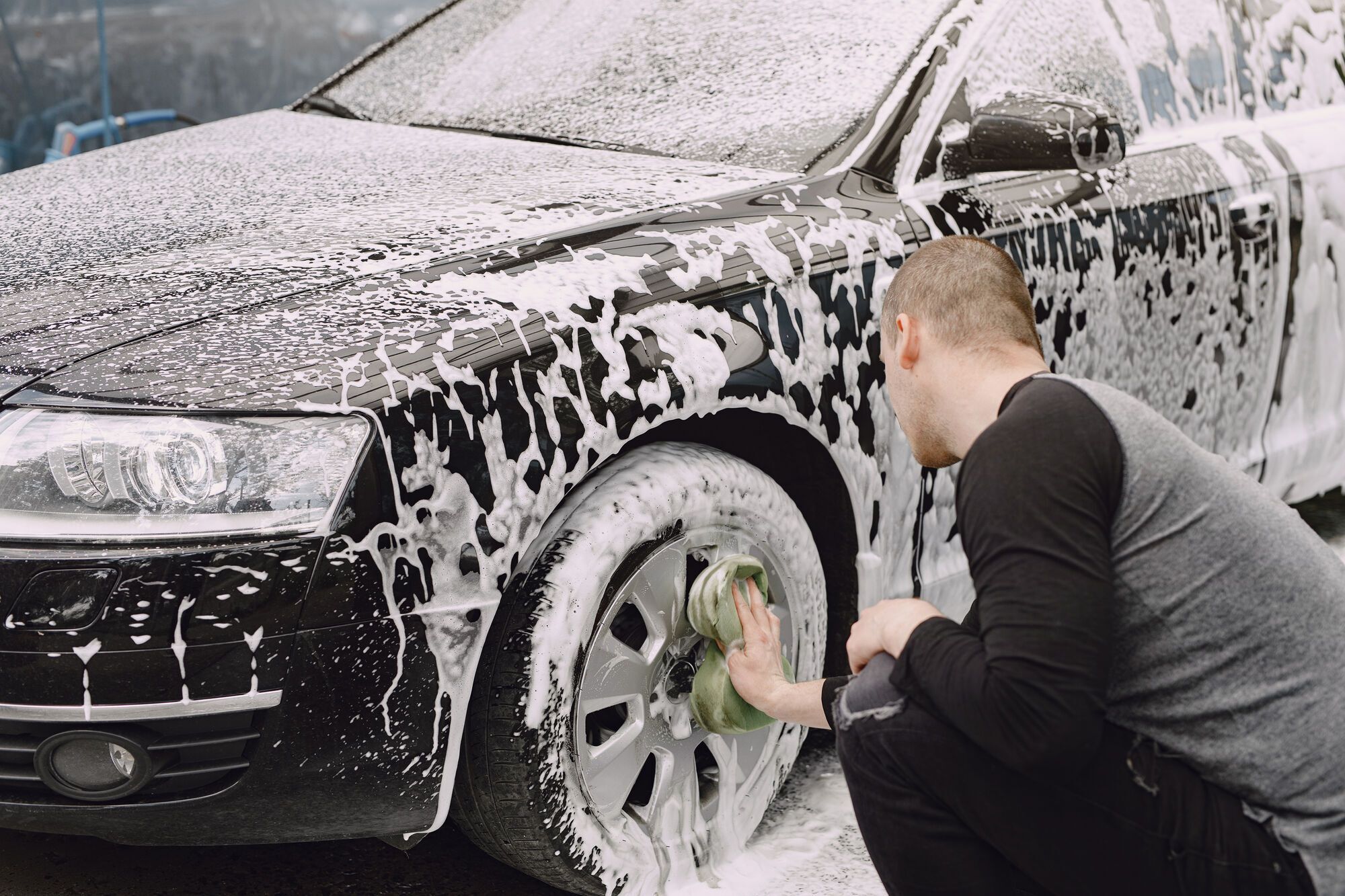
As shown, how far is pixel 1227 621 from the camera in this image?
1339mm

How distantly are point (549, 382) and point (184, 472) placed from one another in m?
0.41

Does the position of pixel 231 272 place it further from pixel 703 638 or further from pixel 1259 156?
pixel 1259 156

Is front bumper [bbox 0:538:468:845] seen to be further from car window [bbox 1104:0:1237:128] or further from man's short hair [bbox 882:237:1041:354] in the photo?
car window [bbox 1104:0:1237:128]

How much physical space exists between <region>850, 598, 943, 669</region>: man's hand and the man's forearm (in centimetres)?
12

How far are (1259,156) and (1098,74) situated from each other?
0.43 meters

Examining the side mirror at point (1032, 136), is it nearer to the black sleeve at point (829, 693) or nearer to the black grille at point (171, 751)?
the black sleeve at point (829, 693)

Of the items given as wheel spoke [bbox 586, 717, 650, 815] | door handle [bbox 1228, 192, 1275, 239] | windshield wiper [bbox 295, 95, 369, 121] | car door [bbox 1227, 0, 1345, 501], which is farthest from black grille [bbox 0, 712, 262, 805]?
car door [bbox 1227, 0, 1345, 501]

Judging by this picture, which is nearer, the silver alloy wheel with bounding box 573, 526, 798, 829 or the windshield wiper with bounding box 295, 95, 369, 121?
the silver alloy wheel with bounding box 573, 526, 798, 829

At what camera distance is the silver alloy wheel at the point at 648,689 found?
1.74 m

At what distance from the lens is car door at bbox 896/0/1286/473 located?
2248 mm

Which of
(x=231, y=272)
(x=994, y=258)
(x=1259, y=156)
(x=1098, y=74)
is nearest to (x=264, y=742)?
(x=231, y=272)

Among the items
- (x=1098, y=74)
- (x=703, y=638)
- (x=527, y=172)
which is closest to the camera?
(x=703, y=638)

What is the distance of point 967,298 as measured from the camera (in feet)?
5.00

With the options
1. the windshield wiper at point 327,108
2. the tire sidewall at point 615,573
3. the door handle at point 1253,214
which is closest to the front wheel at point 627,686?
the tire sidewall at point 615,573
